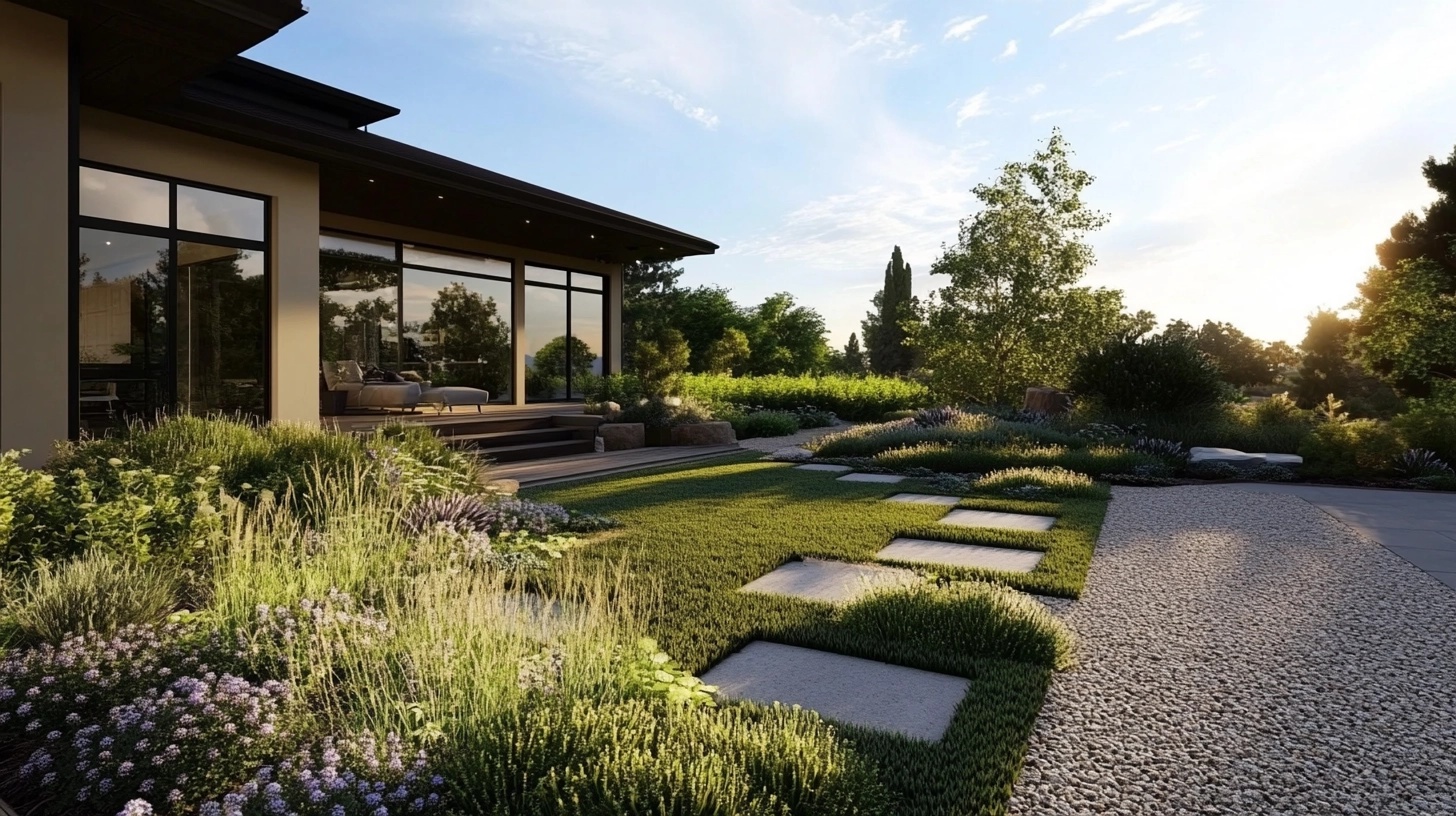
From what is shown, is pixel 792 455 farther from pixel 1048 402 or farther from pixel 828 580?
pixel 828 580

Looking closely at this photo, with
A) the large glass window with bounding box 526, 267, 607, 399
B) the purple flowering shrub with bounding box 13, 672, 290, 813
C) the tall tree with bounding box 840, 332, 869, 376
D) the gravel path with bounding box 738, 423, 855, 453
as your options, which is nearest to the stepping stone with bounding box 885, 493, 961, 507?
the gravel path with bounding box 738, 423, 855, 453

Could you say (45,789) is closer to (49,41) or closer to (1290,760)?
(1290,760)

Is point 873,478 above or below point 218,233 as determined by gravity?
below

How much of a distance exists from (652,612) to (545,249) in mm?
11597

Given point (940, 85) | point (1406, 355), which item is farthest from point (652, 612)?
point (1406, 355)

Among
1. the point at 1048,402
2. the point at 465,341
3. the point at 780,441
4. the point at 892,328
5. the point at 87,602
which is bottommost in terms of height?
the point at 780,441

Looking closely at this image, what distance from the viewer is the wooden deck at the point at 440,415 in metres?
9.88

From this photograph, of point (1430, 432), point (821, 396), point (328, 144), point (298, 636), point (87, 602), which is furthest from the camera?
point (821, 396)

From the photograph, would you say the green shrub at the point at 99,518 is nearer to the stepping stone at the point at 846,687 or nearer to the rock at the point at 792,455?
the stepping stone at the point at 846,687

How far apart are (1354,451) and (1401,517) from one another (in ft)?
9.11

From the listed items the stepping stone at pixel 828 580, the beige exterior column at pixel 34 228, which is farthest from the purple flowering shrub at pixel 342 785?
the beige exterior column at pixel 34 228

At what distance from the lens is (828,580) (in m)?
4.23

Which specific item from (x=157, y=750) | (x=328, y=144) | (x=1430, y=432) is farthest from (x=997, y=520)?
(x=328, y=144)

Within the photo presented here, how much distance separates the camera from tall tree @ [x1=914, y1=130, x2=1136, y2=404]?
15789 millimetres
